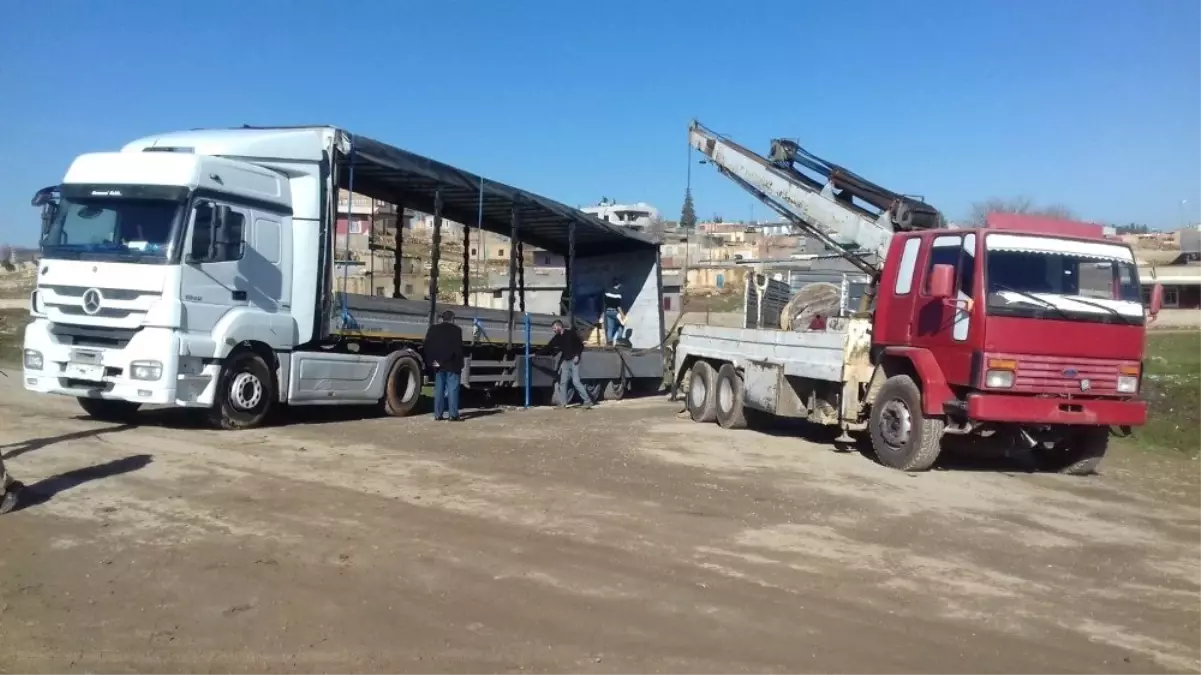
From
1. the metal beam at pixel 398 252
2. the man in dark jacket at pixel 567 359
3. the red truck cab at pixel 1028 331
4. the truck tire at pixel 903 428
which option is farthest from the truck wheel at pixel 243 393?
the red truck cab at pixel 1028 331

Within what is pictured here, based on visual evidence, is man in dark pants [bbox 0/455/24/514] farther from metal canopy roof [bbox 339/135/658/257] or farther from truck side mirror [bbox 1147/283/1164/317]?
truck side mirror [bbox 1147/283/1164/317]

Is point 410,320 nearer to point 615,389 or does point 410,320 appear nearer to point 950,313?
point 615,389

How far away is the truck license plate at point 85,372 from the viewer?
11.7 m

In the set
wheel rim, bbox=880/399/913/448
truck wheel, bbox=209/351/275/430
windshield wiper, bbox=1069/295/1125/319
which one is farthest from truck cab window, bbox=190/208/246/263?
windshield wiper, bbox=1069/295/1125/319

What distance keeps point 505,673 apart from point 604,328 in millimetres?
16837

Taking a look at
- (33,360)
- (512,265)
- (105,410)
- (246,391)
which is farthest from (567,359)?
(33,360)

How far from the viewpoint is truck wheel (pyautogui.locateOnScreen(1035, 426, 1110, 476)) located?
11336 mm

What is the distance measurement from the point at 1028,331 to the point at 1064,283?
816mm

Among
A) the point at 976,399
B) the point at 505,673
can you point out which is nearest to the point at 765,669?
the point at 505,673

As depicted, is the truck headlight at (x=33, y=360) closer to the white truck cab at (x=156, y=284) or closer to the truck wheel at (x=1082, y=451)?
the white truck cab at (x=156, y=284)

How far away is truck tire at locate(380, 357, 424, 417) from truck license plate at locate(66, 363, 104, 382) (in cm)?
430

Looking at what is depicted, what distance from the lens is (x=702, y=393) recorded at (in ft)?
53.0

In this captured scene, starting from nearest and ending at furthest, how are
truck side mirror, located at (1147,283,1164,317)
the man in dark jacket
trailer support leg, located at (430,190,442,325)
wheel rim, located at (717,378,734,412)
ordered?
truck side mirror, located at (1147,283,1164,317)
wheel rim, located at (717,378,734,412)
trailer support leg, located at (430,190,442,325)
the man in dark jacket

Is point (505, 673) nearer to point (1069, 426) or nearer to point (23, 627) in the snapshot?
point (23, 627)
